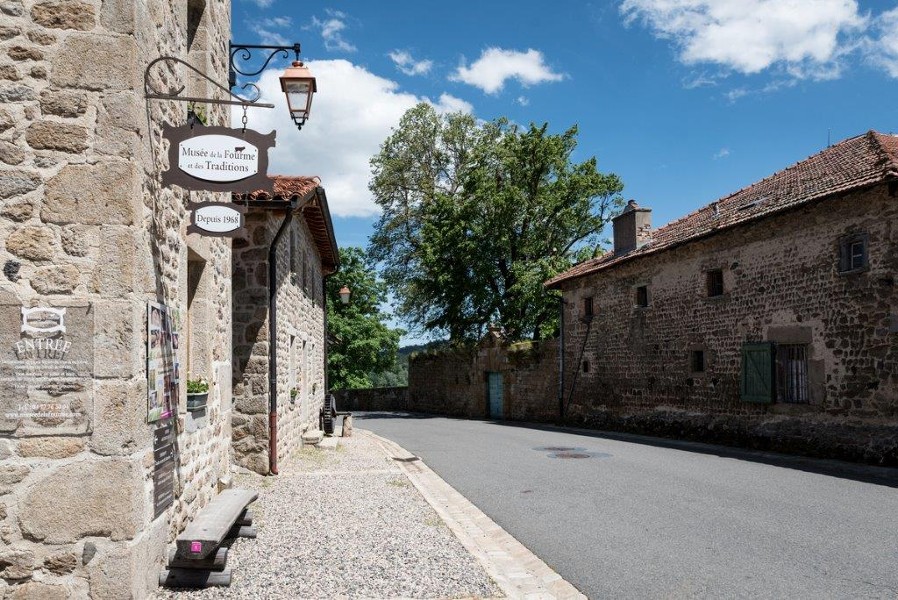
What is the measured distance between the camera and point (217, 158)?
500 cm

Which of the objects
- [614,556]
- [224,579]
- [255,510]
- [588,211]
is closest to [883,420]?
[614,556]

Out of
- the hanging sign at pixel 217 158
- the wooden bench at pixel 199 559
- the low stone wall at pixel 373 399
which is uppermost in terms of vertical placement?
the hanging sign at pixel 217 158

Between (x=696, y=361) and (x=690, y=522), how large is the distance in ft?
35.8

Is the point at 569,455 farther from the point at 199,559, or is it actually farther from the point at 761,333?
the point at 199,559

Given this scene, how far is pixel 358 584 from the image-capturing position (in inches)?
199

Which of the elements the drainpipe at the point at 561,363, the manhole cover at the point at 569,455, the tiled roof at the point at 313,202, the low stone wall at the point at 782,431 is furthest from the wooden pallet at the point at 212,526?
the drainpipe at the point at 561,363

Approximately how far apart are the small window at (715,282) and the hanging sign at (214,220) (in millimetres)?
13846

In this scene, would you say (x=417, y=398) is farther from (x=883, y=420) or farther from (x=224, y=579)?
(x=224, y=579)

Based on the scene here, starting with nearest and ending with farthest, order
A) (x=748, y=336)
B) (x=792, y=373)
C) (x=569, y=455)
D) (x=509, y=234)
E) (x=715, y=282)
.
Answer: (x=569, y=455), (x=792, y=373), (x=748, y=336), (x=715, y=282), (x=509, y=234)

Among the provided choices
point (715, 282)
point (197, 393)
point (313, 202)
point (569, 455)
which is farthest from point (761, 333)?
point (197, 393)

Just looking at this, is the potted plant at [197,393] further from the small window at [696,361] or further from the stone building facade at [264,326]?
the small window at [696,361]

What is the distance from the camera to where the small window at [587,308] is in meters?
22.8

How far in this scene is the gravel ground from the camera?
4.94m

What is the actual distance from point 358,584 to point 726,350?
43.8 feet
